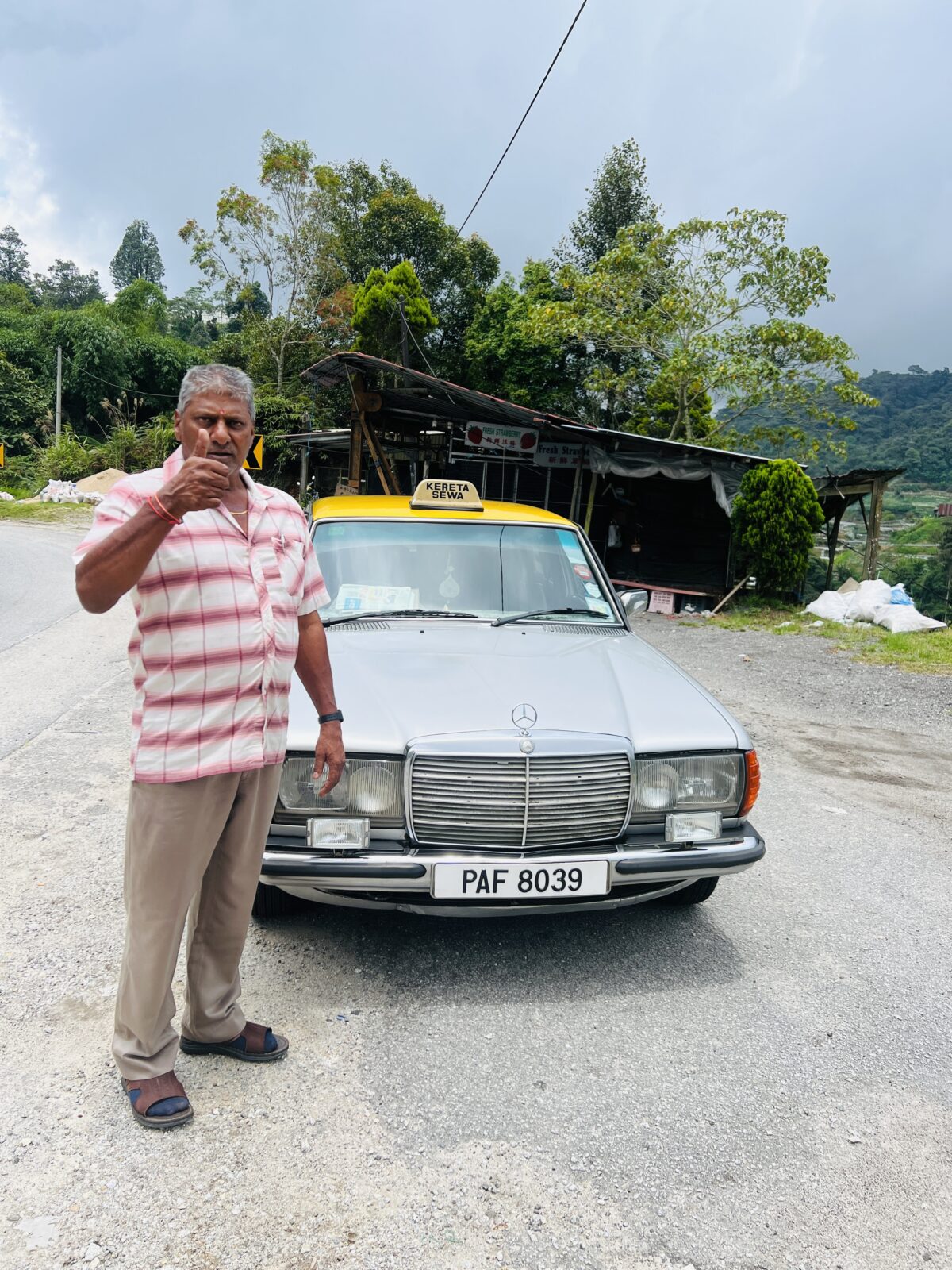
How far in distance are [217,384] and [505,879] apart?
165cm

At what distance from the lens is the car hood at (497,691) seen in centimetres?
287

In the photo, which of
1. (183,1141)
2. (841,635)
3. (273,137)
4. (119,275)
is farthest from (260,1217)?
(119,275)

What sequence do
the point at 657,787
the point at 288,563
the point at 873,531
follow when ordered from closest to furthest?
the point at 288,563 → the point at 657,787 → the point at 873,531

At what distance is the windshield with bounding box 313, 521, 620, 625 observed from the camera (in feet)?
13.4

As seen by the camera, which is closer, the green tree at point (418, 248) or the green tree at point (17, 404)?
the green tree at point (418, 248)

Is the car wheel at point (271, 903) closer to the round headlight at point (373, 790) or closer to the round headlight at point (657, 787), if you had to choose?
the round headlight at point (373, 790)

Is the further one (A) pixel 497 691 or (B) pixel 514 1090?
(A) pixel 497 691

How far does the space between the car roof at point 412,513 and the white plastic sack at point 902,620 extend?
9.65 metres

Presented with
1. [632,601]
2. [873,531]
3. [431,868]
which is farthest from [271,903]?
[873,531]

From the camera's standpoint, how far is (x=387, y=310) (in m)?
28.5

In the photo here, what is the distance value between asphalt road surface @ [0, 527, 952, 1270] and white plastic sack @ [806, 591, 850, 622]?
10164 millimetres

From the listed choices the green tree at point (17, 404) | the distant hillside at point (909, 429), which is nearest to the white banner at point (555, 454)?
the green tree at point (17, 404)

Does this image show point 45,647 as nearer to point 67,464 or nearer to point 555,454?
point 555,454

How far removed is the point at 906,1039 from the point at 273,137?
3993cm
